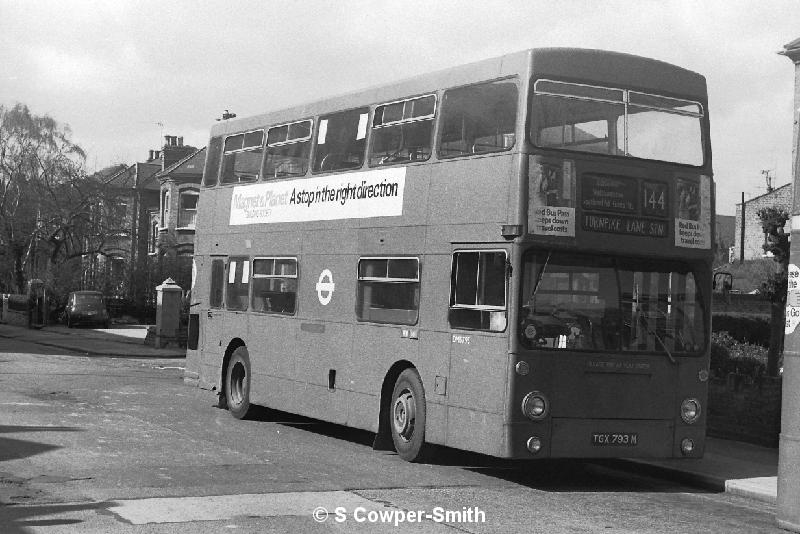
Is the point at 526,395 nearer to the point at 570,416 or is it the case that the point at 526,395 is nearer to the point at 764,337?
the point at 570,416

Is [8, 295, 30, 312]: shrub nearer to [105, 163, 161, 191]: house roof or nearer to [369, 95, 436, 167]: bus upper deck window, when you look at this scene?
[105, 163, 161, 191]: house roof

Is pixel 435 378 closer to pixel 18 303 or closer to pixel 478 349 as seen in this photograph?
pixel 478 349

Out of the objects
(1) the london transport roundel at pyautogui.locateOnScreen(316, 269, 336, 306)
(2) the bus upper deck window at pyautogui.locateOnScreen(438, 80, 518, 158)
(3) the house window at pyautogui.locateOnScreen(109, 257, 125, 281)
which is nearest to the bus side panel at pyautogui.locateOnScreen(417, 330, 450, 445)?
(2) the bus upper deck window at pyautogui.locateOnScreen(438, 80, 518, 158)

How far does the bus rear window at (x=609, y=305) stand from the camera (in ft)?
39.5

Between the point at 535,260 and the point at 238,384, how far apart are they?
292 inches

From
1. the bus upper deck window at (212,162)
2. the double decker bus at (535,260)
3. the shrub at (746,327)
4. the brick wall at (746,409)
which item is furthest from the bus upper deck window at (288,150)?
the shrub at (746,327)

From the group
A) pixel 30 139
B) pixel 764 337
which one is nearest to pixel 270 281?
pixel 764 337

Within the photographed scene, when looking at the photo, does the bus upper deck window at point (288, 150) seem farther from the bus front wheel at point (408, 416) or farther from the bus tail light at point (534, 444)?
the bus tail light at point (534, 444)

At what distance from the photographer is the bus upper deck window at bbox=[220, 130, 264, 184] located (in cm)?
1794

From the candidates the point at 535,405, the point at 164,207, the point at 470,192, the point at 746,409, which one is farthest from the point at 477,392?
the point at 164,207

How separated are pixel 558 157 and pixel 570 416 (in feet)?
8.61

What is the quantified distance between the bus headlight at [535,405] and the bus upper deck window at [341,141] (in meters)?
4.40

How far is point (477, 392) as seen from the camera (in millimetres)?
12422

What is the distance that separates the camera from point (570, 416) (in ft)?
39.7
